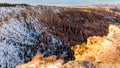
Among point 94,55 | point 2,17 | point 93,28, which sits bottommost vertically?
point 93,28

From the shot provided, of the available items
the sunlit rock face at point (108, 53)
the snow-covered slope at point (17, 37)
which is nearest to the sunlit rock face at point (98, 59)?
the sunlit rock face at point (108, 53)

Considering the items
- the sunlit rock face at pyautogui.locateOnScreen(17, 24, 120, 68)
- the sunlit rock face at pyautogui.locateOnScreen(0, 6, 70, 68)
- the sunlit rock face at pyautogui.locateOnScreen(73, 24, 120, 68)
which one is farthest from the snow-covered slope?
the sunlit rock face at pyautogui.locateOnScreen(17, 24, 120, 68)

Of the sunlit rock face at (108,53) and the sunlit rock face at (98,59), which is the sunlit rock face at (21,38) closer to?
the sunlit rock face at (108,53)

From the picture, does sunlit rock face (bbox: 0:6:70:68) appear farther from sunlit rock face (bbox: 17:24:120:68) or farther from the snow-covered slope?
sunlit rock face (bbox: 17:24:120:68)

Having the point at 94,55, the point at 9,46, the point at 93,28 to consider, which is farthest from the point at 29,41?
the point at 94,55

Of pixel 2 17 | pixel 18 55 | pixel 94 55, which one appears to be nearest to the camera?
pixel 94 55

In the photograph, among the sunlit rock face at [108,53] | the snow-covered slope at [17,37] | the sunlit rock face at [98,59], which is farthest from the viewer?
the snow-covered slope at [17,37]

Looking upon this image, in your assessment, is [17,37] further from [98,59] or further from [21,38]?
[98,59]

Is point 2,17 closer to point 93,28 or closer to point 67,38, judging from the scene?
point 67,38

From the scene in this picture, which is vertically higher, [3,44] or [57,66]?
[57,66]

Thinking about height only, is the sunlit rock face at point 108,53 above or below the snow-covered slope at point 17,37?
above

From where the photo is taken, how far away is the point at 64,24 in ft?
152

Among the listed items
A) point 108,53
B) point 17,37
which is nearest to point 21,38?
point 17,37

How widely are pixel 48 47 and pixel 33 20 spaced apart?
7184 millimetres
